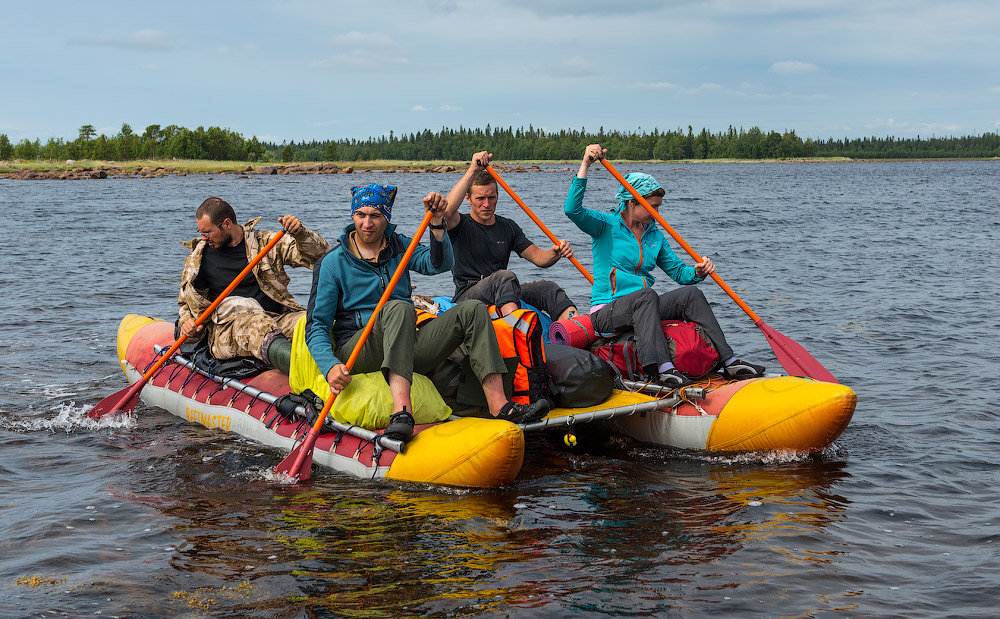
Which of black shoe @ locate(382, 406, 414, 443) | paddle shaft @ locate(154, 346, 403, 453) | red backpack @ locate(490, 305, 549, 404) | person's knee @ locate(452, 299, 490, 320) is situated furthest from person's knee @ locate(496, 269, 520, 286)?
paddle shaft @ locate(154, 346, 403, 453)

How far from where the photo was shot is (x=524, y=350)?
23.1 feet

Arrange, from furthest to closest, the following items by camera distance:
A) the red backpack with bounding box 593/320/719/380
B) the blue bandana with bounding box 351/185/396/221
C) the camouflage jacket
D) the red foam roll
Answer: the camouflage jacket
the red foam roll
the red backpack with bounding box 593/320/719/380
the blue bandana with bounding box 351/185/396/221

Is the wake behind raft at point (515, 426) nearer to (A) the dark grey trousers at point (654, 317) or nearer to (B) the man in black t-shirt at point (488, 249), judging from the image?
(A) the dark grey trousers at point (654, 317)

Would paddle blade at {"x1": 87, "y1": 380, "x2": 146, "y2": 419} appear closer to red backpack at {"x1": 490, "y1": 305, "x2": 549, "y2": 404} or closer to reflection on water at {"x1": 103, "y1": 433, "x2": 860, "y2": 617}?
reflection on water at {"x1": 103, "y1": 433, "x2": 860, "y2": 617}

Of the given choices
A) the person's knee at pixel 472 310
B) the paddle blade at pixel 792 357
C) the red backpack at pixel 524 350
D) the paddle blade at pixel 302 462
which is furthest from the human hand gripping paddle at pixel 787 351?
the paddle blade at pixel 302 462

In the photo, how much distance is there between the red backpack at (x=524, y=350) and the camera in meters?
6.99

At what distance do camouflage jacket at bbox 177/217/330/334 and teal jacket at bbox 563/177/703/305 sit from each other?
2.61 metres

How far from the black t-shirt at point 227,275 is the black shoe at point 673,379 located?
393cm

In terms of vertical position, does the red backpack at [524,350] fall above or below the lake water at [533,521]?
above

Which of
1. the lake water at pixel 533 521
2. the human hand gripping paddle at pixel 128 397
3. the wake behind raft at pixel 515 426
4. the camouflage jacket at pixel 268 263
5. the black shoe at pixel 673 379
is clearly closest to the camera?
the lake water at pixel 533 521

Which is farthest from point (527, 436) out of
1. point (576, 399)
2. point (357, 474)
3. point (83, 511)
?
point (83, 511)

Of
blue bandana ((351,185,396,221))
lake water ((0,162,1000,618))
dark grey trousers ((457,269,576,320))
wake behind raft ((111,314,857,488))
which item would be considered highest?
blue bandana ((351,185,396,221))

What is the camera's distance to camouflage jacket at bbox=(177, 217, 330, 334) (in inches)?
335

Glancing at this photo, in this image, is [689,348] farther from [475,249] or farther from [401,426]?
[401,426]
